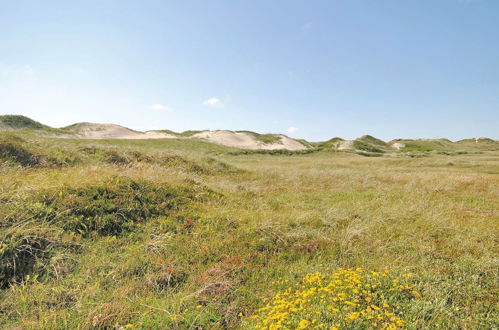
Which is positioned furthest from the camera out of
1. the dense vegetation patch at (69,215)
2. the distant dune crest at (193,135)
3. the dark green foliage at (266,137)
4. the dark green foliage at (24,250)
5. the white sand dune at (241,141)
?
the dark green foliage at (266,137)

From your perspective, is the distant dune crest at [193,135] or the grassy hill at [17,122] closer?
the grassy hill at [17,122]

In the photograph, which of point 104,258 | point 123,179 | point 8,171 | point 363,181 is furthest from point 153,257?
point 363,181

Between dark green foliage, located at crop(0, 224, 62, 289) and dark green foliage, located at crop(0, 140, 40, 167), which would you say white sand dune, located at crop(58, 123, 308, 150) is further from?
dark green foliage, located at crop(0, 224, 62, 289)

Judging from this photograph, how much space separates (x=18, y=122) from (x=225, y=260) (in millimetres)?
55526

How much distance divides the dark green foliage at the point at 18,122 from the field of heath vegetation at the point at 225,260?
1671 inches

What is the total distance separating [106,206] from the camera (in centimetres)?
775

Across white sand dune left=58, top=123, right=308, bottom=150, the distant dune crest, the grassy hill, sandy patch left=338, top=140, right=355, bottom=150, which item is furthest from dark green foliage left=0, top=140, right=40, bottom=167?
sandy patch left=338, top=140, right=355, bottom=150

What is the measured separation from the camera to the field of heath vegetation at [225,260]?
4160 mm

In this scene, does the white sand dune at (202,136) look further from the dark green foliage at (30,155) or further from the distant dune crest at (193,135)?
the dark green foliage at (30,155)

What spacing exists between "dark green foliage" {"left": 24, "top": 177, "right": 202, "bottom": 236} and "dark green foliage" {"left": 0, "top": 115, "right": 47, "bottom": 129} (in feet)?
158

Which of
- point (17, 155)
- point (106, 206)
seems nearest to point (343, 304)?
point (106, 206)

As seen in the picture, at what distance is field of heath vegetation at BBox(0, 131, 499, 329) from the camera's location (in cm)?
416

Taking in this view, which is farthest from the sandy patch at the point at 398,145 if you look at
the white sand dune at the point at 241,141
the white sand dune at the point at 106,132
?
the white sand dune at the point at 106,132

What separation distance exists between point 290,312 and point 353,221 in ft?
18.6
